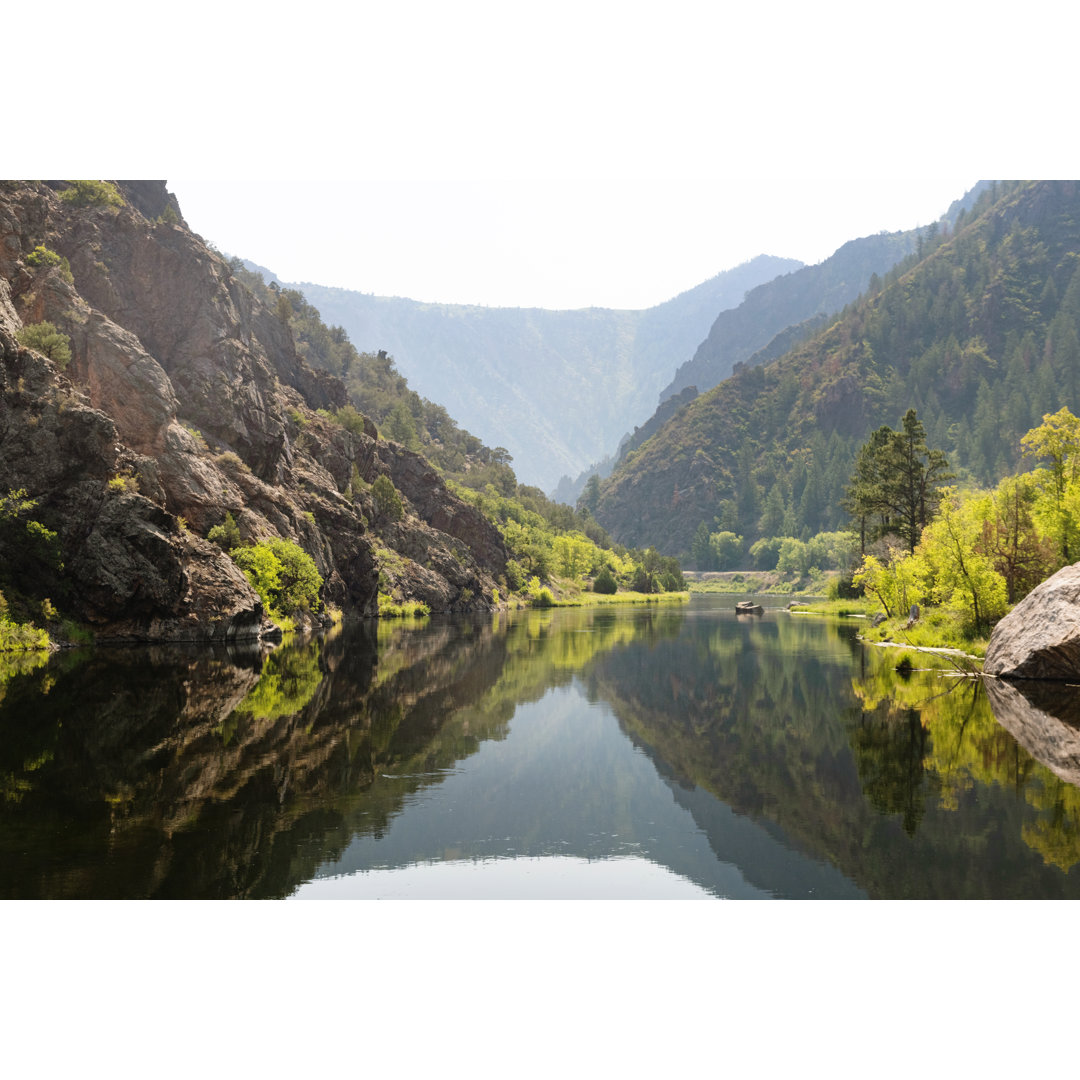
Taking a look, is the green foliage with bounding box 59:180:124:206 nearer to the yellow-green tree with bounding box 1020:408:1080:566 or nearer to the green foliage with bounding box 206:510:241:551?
the green foliage with bounding box 206:510:241:551

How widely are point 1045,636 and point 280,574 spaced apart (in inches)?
2365

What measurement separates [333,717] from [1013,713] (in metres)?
22.9

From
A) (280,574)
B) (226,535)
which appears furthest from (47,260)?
(280,574)

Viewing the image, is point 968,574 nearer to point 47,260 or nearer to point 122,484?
point 122,484

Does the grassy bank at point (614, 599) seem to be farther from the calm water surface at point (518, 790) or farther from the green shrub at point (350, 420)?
the calm water surface at point (518, 790)

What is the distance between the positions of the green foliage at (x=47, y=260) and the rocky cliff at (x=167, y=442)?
17 cm

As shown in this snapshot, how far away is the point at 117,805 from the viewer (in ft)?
58.7

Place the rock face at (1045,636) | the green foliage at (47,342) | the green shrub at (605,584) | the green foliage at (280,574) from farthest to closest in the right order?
the green shrub at (605,584), the green foliage at (280,574), the green foliage at (47,342), the rock face at (1045,636)

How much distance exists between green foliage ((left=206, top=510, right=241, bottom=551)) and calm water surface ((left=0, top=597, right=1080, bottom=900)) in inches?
1238

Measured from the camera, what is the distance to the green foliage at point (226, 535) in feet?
235

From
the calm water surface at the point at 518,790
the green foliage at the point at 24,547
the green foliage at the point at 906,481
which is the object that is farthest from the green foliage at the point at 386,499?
the calm water surface at the point at 518,790

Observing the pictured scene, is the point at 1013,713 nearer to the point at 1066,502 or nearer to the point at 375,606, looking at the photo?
the point at 1066,502

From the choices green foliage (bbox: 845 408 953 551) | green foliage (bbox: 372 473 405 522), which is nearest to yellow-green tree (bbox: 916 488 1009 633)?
green foliage (bbox: 845 408 953 551)

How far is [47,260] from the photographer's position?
77062 mm
